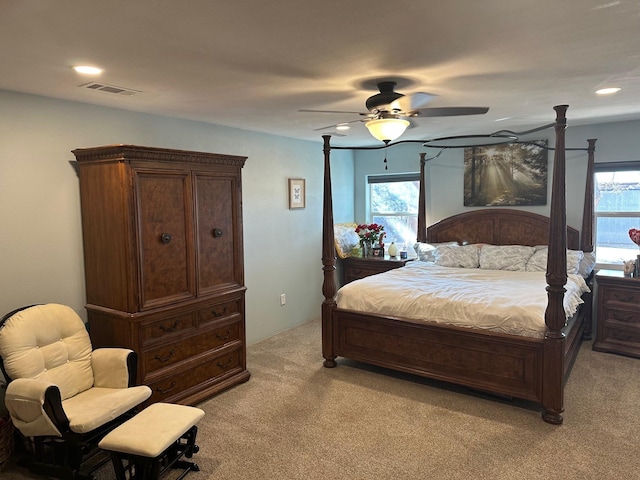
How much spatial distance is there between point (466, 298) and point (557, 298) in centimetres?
72

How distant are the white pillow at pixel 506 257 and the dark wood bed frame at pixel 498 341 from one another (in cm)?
29

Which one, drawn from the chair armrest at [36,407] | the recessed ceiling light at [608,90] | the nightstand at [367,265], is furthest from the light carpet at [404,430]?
the recessed ceiling light at [608,90]

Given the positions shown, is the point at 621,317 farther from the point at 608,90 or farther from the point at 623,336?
the point at 608,90

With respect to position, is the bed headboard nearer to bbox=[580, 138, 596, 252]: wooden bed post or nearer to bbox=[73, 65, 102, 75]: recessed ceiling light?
bbox=[580, 138, 596, 252]: wooden bed post

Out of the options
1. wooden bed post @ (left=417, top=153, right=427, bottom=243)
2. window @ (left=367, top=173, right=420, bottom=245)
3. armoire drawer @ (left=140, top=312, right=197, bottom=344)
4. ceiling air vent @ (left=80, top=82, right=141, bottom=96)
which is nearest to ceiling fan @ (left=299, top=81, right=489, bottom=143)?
ceiling air vent @ (left=80, top=82, right=141, bottom=96)

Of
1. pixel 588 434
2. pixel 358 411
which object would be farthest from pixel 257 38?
pixel 588 434

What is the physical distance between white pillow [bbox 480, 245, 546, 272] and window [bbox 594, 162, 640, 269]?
81cm

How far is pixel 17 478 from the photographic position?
8.36 ft

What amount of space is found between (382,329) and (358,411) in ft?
2.67

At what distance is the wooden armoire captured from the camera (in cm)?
302

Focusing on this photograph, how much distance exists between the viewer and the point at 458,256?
16.8ft

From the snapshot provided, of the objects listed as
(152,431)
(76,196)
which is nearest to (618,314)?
(152,431)

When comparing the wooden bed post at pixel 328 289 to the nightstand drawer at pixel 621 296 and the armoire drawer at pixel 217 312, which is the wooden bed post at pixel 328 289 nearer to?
the armoire drawer at pixel 217 312

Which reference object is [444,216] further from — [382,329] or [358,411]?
[358,411]
